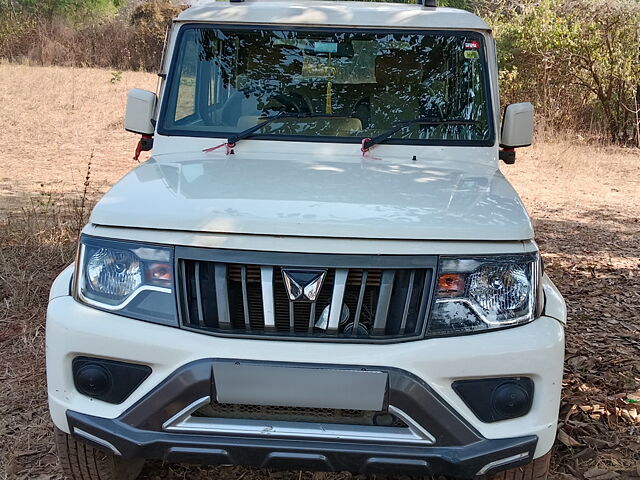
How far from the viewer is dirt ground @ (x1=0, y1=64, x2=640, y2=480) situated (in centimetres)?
326

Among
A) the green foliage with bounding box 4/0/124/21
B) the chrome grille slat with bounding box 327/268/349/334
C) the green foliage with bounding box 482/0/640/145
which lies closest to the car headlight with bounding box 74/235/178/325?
the chrome grille slat with bounding box 327/268/349/334

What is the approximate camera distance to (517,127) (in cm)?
357

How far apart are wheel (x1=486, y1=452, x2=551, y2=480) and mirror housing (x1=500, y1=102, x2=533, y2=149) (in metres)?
1.65

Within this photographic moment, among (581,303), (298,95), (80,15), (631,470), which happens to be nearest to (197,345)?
(298,95)

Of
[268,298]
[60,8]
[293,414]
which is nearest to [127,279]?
[268,298]

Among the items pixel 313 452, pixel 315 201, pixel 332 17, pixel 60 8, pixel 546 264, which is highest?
pixel 60 8

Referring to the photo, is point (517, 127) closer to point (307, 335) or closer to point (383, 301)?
point (383, 301)

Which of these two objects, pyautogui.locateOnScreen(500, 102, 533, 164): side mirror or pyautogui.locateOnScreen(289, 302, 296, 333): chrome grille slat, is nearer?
pyautogui.locateOnScreen(289, 302, 296, 333): chrome grille slat

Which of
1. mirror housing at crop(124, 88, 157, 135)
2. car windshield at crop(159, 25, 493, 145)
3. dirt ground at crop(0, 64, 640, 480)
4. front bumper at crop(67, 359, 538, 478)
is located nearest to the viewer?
front bumper at crop(67, 359, 538, 478)

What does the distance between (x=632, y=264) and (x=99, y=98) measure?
13660 mm

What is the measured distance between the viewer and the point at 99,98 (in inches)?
661

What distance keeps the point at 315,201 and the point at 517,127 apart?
151 cm

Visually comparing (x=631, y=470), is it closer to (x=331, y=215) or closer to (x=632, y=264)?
(x=331, y=215)

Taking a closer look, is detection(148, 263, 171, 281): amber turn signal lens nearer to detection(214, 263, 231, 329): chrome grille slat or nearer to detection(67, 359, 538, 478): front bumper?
detection(214, 263, 231, 329): chrome grille slat
